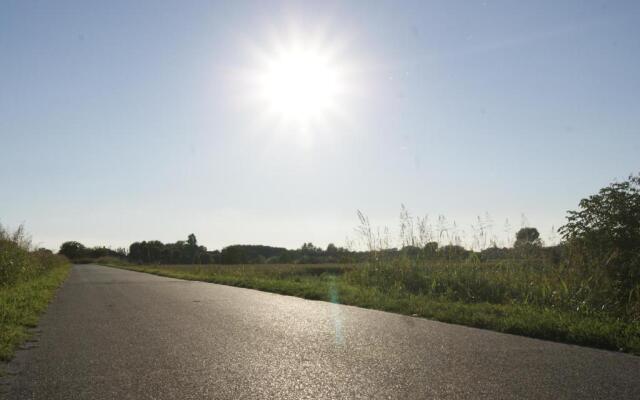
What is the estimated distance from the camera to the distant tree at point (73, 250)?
123188mm

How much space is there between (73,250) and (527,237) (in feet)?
426

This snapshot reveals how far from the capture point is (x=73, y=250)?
124 meters

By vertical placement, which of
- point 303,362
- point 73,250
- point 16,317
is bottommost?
point 303,362

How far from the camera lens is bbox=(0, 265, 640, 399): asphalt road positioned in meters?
4.04

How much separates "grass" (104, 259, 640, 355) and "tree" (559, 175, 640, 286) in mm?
1518

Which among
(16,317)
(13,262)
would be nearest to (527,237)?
(16,317)

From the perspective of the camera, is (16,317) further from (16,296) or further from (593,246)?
(593,246)

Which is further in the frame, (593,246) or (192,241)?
(192,241)

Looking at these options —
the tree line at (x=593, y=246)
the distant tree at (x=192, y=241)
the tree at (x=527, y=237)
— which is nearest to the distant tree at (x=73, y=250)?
the distant tree at (x=192, y=241)

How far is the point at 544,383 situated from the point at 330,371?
1825mm

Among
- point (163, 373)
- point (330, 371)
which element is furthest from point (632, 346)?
point (163, 373)

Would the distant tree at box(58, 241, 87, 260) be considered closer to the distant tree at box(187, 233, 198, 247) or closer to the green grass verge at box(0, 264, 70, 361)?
the distant tree at box(187, 233, 198, 247)

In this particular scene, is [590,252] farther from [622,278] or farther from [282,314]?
[282,314]

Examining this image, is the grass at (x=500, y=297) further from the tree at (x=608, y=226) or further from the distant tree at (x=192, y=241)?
the distant tree at (x=192, y=241)
